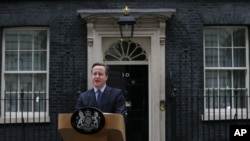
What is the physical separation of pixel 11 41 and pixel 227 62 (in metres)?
5.34

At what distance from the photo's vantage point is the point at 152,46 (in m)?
11.9

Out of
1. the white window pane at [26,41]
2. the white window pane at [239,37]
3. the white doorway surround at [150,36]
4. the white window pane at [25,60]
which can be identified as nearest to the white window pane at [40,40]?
the white window pane at [26,41]

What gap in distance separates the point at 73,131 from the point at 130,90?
302 inches

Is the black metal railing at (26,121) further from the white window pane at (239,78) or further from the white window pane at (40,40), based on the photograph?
the white window pane at (239,78)

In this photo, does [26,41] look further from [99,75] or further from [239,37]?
[99,75]

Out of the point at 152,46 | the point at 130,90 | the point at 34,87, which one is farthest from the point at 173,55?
the point at 34,87

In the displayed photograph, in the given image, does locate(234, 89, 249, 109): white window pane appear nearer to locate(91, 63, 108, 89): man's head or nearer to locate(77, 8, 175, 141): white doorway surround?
locate(77, 8, 175, 141): white doorway surround

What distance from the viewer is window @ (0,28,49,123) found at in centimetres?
1225

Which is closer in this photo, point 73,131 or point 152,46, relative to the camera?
point 73,131

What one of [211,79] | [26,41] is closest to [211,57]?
[211,79]

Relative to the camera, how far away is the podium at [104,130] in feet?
14.5

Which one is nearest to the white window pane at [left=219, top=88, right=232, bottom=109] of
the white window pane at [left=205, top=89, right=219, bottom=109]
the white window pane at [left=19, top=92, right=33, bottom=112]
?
the white window pane at [left=205, top=89, right=219, bottom=109]

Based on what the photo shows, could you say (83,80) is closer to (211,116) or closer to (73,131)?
(211,116)

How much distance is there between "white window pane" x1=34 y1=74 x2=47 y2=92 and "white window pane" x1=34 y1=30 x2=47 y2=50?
690 millimetres
